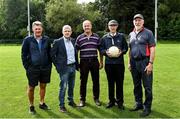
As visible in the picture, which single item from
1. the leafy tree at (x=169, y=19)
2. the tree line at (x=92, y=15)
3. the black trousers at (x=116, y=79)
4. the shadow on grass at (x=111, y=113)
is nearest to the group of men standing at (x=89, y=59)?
the black trousers at (x=116, y=79)

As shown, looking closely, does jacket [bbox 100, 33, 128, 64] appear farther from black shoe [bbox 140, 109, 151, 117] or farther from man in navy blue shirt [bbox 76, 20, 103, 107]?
black shoe [bbox 140, 109, 151, 117]

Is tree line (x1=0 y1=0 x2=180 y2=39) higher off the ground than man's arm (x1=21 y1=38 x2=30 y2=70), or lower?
higher

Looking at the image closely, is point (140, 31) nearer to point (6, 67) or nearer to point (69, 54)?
point (69, 54)

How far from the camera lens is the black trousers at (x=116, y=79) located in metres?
9.88

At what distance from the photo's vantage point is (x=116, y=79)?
32.8ft

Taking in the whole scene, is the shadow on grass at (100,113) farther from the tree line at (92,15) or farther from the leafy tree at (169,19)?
the leafy tree at (169,19)

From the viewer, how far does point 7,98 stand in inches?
451

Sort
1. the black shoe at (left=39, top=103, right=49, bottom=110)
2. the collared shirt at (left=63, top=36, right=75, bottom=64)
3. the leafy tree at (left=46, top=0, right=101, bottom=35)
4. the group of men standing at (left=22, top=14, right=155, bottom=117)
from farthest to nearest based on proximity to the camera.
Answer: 1. the leafy tree at (left=46, top=0, right=101, bottom=35)
2. the black shoe at (left=39, top=103, right=49, bottom=110)
3. the collared shirt at (left=63, top=36, right=75, bottom=64)
4. the group of men standing at (left=22, top=14, right=155, bottom=117)

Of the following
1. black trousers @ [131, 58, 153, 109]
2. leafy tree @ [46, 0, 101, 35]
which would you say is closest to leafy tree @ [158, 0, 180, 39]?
leafy tree @ [46, 0, 101, 35]

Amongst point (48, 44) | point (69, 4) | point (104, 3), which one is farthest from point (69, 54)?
point (104, 3)

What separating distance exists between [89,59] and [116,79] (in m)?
0.83

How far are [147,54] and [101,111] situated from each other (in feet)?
5.76

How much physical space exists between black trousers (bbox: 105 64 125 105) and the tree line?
154 ft

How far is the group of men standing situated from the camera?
9.28 metres
